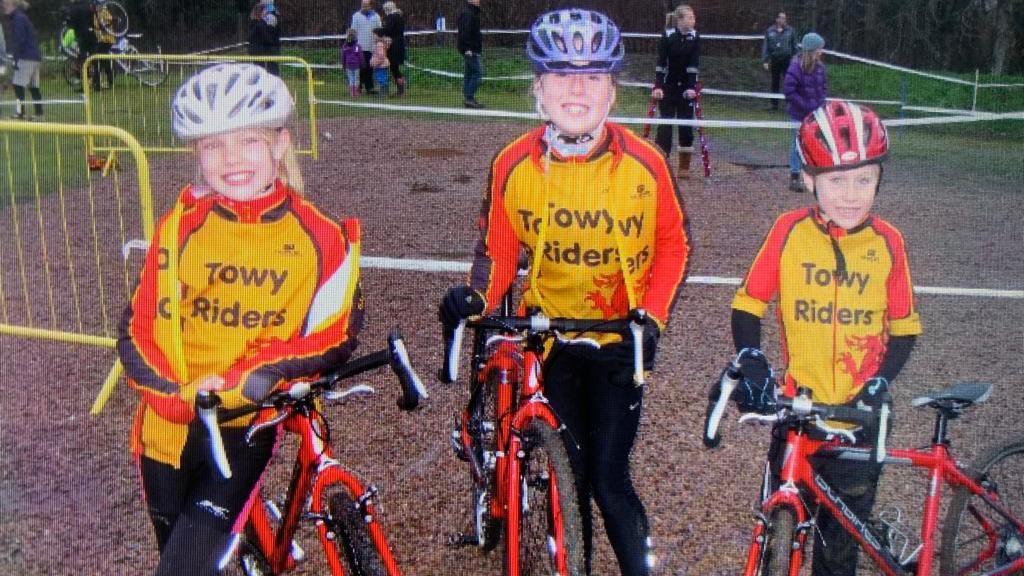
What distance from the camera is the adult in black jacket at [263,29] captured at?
320 inches

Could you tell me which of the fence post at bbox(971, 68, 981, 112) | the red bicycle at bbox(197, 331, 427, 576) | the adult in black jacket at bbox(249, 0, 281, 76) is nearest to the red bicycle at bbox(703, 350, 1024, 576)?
the red bicycle at bbox(197, 331, 427, 576)

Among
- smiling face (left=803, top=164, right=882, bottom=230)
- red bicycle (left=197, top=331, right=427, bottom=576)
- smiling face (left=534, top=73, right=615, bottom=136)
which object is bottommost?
red bicycle (left=197, top=331, right=427, bottom=576)

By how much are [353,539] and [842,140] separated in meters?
1.58

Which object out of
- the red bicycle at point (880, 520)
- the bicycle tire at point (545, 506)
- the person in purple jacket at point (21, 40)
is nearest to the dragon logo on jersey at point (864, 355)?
the red bicycle at point (880, 520)

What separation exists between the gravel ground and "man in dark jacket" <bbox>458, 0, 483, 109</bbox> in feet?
4.72

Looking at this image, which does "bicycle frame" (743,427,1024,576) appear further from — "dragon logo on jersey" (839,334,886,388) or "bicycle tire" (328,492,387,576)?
"bicycle tire" (328,492,387,576)

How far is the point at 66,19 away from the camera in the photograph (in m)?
5.20

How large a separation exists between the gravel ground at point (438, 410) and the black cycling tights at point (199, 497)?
1.00 meters

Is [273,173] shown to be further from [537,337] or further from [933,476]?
[933,476]

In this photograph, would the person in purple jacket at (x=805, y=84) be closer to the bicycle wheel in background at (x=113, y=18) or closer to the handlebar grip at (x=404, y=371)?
the bicycle wheel in background at (x=113, y=18)

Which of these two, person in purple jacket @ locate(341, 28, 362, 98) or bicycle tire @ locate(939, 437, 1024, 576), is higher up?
person in purple jacket @ locate(341, 28, 362, 98)

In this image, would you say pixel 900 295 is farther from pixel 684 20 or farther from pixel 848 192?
pixel 684 20

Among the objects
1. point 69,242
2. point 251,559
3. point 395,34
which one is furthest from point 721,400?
point 395,34

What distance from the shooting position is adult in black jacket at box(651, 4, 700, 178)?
9.90 metres
